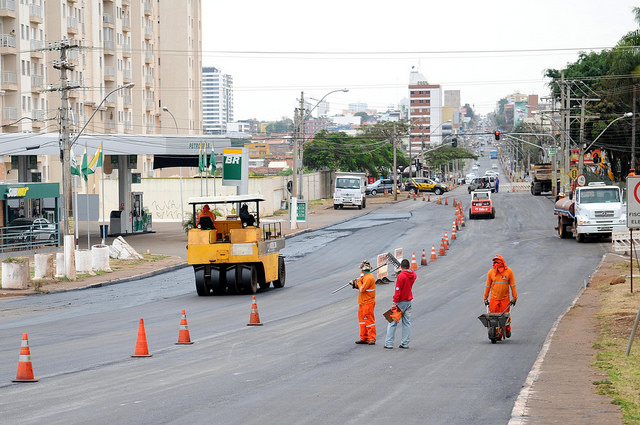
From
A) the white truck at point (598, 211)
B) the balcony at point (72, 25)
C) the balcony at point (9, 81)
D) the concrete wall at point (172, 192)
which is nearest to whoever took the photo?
the white truck at point (598, 211)

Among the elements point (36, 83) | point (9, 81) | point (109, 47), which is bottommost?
point (9, 81)

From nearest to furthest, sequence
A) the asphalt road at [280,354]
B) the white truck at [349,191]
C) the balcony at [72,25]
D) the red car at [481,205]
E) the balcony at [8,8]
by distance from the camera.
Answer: the asphalt road at [280,354]
the red car at [481,205]
the balcony at [8,8]
the white truck at [349,191]
the balcony at [72,25]

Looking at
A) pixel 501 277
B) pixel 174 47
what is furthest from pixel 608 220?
pixel 174 47

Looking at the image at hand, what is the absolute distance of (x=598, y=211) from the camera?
41.7 meters

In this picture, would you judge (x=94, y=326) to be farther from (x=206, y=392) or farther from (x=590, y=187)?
(x=590, y=187)

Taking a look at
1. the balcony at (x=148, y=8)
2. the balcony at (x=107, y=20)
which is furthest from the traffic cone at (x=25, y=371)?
the balcony at (x=148, y=8)

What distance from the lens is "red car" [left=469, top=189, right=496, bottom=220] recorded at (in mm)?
60219

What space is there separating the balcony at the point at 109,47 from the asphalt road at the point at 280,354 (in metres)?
65.2

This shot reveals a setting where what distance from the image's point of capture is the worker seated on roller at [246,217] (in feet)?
92.0

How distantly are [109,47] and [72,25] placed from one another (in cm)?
925

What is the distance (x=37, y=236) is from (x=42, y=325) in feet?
79.1

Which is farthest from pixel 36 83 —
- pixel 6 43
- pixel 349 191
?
pixel 349 191

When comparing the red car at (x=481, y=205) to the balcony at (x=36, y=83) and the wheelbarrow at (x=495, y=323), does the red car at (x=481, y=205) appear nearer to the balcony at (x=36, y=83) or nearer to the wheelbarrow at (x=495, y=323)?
the balcony at (x=36, y=83)

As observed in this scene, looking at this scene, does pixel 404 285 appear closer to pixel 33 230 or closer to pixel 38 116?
pixel 33 230
